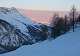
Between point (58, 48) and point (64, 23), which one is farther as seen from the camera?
point (64, 23)

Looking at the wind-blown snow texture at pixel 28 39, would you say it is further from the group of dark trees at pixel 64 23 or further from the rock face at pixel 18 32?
the group of dark trees at pixel 64 23

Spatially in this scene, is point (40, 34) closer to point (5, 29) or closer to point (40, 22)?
point (40, 22)

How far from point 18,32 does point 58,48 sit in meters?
1.66

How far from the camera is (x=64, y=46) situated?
4.66 m

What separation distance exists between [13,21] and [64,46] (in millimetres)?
1653

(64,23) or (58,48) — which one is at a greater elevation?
(64,23)

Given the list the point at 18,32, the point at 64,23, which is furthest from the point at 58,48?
the point at 18,32

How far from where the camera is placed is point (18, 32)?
233 inches

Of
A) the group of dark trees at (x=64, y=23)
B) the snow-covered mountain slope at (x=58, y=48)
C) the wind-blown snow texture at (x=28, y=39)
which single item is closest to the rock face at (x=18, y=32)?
the wind-blown snow texture at (x=28, y=39)

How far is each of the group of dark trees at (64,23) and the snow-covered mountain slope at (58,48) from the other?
0.17 m

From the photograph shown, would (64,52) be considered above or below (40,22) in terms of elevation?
below

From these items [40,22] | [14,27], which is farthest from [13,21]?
[40,22]

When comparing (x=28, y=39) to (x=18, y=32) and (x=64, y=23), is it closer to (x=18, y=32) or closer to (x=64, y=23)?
(x=18, y=32)

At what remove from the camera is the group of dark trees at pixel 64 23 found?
5.36 m
